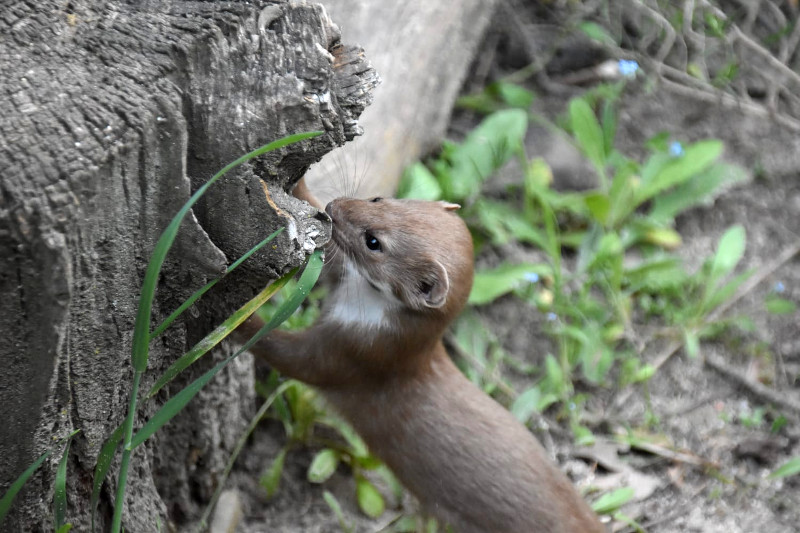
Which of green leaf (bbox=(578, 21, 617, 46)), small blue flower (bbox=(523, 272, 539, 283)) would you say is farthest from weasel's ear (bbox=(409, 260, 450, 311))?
green leaf (bbox=(578, 21, 617, 46))

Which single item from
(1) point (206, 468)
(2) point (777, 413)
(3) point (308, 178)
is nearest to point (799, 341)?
(2) point (777, 413)

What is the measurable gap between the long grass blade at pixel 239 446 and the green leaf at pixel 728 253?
2.28 metres

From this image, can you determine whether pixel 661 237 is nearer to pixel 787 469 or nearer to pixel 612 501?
pixel 787 469

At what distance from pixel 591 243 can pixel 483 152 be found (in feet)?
2.51

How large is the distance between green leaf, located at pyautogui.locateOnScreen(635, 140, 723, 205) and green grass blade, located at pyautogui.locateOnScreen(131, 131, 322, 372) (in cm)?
322

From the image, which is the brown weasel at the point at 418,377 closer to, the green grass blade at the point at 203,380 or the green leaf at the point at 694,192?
the green grass blade at the point at 203,380

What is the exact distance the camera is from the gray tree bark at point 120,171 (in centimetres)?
186

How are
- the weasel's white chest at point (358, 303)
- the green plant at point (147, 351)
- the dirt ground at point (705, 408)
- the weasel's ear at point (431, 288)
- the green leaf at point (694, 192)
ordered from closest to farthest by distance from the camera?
the green plant at point (147, 351)
the weasel's ear at point (431, 288)
the weasel's white chest at point (358, 303)
the dirt ground at point (705, 408)
the green leaf at point (694, 192)

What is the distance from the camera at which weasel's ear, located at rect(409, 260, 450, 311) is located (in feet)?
10.2

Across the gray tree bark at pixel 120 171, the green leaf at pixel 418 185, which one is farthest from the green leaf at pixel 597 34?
the gray tree bark at pixel 120 171

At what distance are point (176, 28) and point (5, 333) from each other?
0.81m

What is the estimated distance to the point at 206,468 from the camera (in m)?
3.32

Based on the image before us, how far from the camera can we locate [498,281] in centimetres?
434

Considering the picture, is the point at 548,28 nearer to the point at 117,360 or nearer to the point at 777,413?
the point at 777,413
